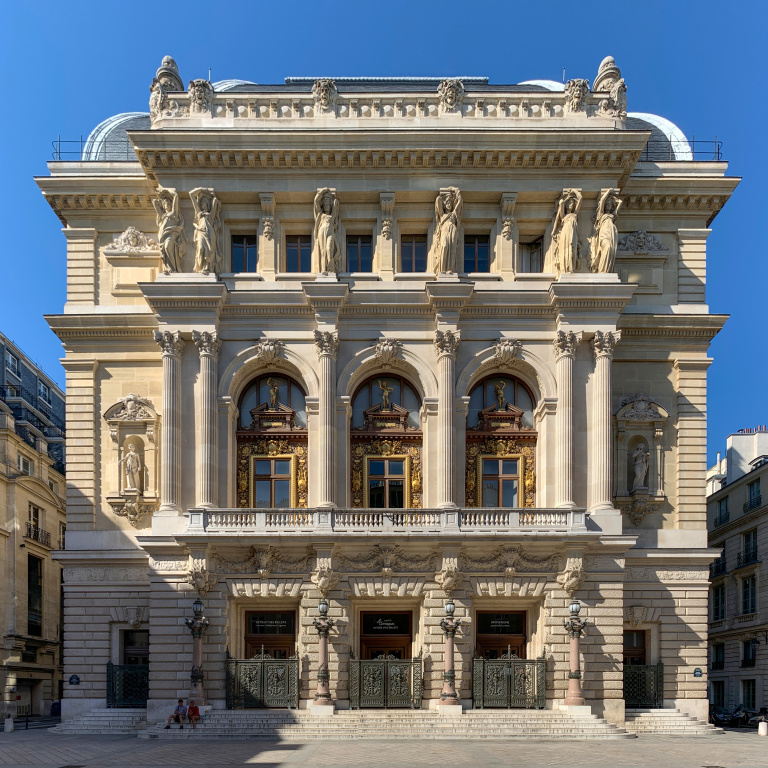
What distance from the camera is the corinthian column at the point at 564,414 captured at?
36.8 metres

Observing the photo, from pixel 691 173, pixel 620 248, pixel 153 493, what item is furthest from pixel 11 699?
pixel 691 173

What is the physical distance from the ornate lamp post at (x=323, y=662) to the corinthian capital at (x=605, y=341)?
1511 centimetres

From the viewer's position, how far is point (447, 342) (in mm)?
37438

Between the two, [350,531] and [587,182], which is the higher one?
[587,182]

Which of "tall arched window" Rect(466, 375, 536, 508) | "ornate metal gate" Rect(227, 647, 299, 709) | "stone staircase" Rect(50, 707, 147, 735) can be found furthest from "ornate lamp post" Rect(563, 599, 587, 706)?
"stone staircase" Rect(50, 707, 147, 735)

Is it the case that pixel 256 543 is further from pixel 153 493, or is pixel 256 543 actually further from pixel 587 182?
pixel 587 182

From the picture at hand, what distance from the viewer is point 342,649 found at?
35.2 meters

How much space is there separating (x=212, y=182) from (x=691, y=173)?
21419mm

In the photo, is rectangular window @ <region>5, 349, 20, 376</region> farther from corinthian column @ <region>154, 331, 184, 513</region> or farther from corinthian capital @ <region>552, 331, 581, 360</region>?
corinthian capital @ <region>552, 331, 581, 360</region>

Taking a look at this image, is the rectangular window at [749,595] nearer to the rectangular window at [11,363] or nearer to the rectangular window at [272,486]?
the rectangular window at [272,486]

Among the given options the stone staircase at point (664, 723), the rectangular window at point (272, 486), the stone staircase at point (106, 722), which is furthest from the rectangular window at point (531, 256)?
the stone staircase at point (106, 722)

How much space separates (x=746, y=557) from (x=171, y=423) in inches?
1555

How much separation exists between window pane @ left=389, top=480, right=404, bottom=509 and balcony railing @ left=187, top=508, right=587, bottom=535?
2962 mm

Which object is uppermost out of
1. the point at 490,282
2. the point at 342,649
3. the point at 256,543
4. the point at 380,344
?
the point at 490,282
